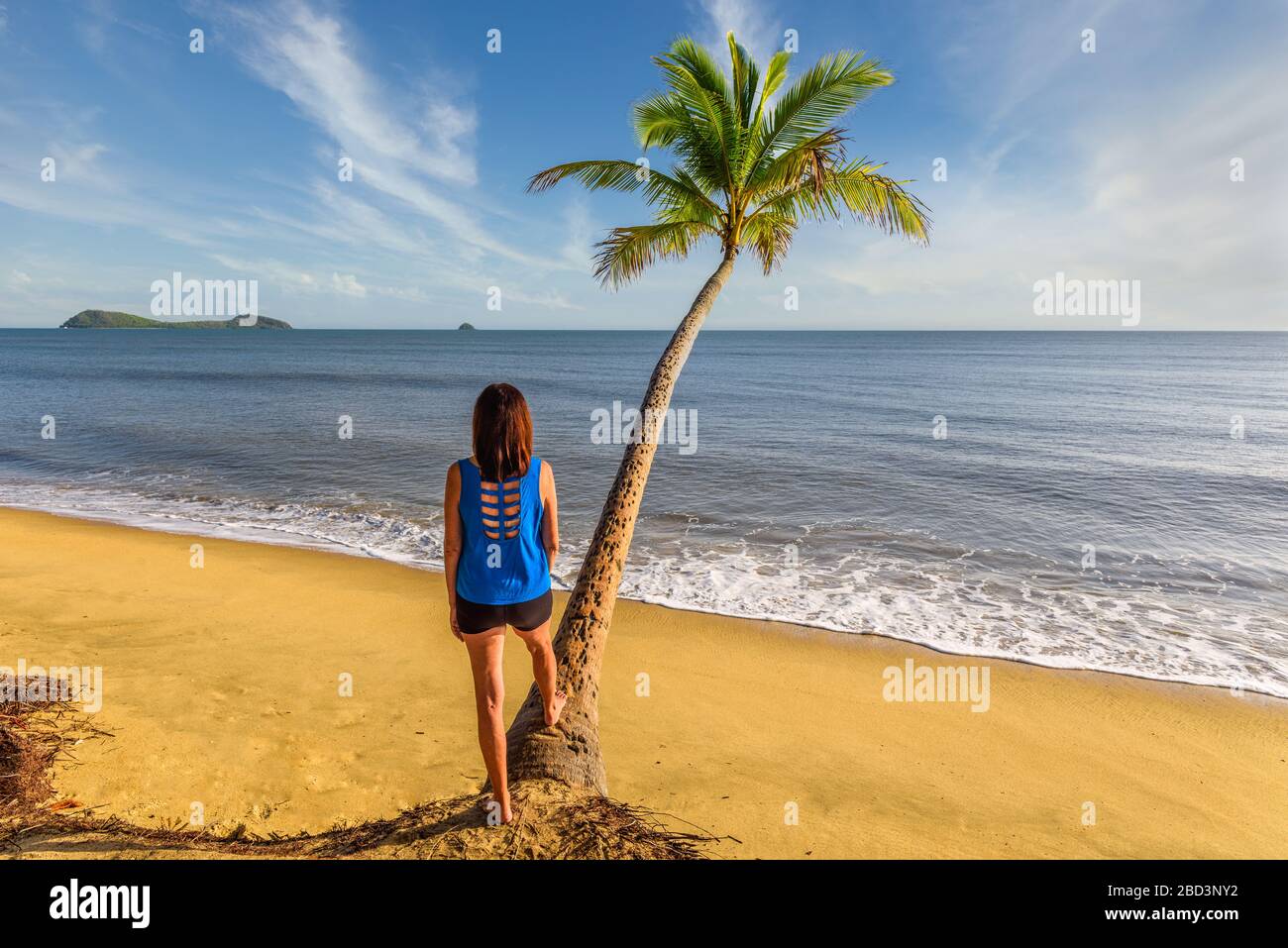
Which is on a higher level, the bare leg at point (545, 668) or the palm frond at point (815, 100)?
the palm frond at point (815, 100)

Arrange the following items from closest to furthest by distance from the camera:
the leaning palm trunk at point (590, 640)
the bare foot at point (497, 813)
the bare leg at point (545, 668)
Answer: the bare leg at point (545, 668) < the bare foot at point (497, 813) < the leaning palm trunk at point (590, 640)

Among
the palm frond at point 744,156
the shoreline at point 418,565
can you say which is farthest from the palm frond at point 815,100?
the shoreline at point 418,565

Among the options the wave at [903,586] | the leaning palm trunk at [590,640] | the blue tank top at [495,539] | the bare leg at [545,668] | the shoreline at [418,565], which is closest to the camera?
the blue tank top at [495,539]

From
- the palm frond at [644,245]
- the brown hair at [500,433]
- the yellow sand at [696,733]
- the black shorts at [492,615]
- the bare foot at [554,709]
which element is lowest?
the yellow sand at [696,733]

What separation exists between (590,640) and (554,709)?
1.00m

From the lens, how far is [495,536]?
3479 mm

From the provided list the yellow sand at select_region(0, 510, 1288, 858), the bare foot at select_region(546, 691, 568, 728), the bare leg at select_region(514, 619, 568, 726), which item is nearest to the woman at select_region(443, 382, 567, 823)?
the bare leg at select_region(514, 619, 568, 726)

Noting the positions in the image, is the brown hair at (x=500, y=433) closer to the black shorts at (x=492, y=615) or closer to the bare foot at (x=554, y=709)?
the black shorts at (x=492, y=615)

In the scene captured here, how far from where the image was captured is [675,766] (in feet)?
20.4

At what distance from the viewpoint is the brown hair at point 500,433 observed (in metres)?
3.34

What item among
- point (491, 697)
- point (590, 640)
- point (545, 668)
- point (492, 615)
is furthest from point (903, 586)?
Result: point (492, 615)

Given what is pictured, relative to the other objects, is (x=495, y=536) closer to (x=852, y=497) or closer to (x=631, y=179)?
(x=631, y=179)
